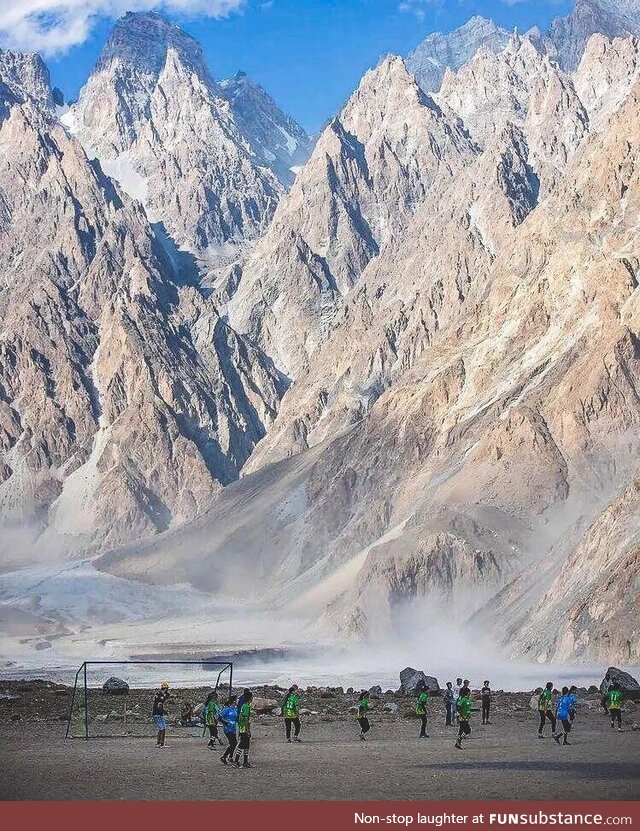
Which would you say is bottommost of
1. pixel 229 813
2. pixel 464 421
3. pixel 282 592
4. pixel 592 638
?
pixel 229 813

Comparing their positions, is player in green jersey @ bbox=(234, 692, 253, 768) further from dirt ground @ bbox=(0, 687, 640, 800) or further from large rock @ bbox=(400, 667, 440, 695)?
large rock @ bbox=(400, 667, 440, 695)

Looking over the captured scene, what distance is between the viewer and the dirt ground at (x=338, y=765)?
105 feet

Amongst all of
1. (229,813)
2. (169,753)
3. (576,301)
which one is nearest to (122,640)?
(576,301)

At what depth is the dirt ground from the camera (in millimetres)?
32094

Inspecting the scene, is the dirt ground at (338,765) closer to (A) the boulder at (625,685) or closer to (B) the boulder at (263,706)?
(B) the boulder at (263,706)

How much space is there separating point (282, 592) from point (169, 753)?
148609 mm

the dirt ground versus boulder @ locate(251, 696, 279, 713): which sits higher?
boulder @ locate(251, 696, 279, 713)

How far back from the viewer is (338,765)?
38156 mm

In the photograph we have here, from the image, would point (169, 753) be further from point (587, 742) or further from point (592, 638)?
point (592, 638)

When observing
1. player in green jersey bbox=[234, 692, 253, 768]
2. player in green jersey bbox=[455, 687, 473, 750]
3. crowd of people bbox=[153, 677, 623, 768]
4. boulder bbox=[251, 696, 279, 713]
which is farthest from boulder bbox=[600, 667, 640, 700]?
player in green jersey bbox=[234, 692, 253, 768]

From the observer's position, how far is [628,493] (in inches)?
4771

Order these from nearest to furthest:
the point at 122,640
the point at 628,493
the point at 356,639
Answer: the point at 628,493
the point at 356,639
the point at 122,640

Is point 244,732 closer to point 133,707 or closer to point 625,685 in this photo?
point 133,707

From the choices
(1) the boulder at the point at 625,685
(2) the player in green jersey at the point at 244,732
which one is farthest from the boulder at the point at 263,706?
(2) the player in green jersey at the point at 244,732
